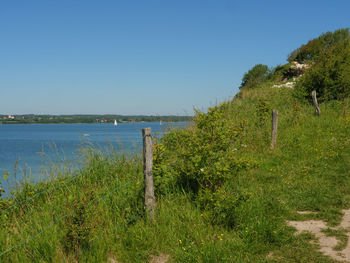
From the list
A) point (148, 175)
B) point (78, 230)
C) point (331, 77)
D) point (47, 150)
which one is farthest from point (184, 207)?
point (47, 150)

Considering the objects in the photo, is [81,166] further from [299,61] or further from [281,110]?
[299,61]

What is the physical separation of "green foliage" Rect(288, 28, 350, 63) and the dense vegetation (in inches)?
1118

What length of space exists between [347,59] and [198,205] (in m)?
20.6

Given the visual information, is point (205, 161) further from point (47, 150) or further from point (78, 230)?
point (47, 150)

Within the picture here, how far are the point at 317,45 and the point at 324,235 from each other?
34353 mm

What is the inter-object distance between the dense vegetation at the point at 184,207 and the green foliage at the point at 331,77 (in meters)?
13.1

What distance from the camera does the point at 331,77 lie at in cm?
2130

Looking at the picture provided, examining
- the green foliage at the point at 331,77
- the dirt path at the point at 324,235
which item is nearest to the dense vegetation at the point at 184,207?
the dirt path at the point at 324,235

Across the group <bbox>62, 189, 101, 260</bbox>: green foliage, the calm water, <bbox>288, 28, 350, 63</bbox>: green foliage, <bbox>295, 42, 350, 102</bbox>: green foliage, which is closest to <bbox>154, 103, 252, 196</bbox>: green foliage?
<bbox>62, 189, 101, 260</bbox>: green foliage

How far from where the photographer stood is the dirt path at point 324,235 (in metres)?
4.73

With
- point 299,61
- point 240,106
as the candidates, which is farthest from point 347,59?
point 299,61

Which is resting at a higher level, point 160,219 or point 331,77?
point 331,77

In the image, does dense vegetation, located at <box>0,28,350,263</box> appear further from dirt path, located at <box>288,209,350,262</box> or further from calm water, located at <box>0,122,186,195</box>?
calm water, located at <box>0,122,186,195</box>

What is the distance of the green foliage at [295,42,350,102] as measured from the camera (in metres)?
20.5
